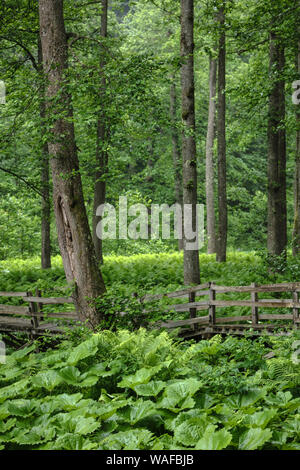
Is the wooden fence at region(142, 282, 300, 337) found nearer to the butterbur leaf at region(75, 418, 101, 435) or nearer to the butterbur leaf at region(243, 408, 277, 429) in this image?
the butterbur leaf at region(243, 408, 277, 429)

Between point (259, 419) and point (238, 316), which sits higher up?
point (259, 419)

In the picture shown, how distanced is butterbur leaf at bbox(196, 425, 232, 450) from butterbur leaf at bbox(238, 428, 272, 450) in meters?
0.21

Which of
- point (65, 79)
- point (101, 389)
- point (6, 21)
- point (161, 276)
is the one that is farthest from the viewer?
point (161, 276)

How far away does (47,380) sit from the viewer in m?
5.31

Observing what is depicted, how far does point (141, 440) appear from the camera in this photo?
3936mm

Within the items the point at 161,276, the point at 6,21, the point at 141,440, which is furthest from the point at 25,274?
the point at 141,440

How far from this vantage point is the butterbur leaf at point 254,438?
3666mm

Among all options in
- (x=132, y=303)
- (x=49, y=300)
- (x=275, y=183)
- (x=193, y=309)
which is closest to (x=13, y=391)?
(x=132, y=303)

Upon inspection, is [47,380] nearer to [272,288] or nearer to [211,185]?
[272,288]

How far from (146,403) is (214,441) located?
1038 millimetres

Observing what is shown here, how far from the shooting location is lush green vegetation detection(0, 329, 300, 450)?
393 centimetres

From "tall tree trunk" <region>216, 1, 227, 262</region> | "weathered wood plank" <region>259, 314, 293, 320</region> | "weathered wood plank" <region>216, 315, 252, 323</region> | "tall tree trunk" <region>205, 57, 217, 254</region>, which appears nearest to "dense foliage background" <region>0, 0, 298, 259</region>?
"tall tree trunk" <region>216, 1, 227, 262</region>

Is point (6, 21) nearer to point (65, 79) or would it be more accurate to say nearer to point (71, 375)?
point (65, 79)

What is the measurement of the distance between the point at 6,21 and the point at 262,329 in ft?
33.5
